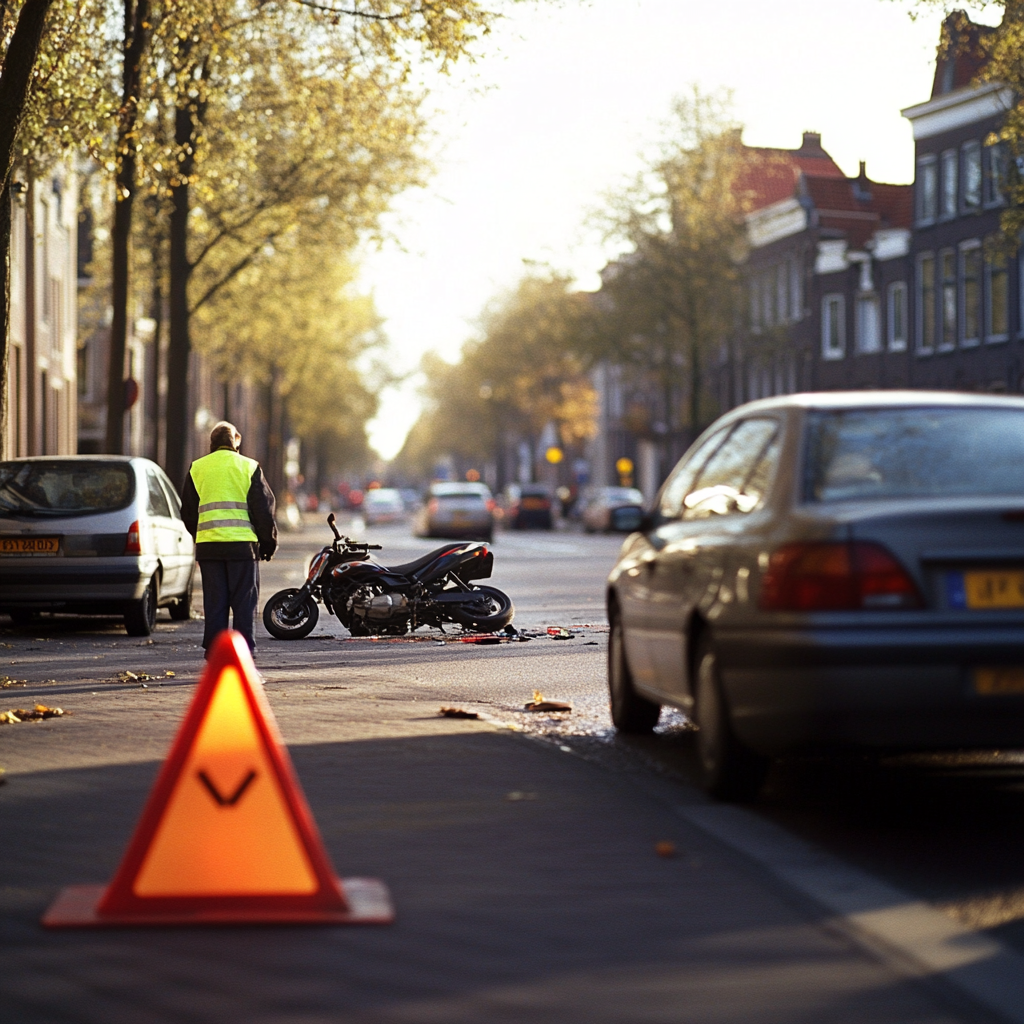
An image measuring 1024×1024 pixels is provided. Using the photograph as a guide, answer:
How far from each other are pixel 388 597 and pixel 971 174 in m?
38.4

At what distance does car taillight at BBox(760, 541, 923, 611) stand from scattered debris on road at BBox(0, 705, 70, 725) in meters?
4.84

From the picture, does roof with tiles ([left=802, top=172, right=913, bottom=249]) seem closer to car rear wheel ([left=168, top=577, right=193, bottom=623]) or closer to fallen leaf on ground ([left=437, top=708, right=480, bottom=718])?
car rear wheel ([left=168, top=577, right=193, bottom=623])

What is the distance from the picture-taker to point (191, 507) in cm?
1354

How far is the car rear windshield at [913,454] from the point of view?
740cm

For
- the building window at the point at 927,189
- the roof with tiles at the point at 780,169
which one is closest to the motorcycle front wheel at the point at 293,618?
the building window at the point at 927,189

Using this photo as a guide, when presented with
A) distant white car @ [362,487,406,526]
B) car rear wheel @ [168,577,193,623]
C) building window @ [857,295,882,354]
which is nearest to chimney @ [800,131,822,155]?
building window @ [857,295,882,354]

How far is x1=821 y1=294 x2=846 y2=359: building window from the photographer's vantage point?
2451 inches

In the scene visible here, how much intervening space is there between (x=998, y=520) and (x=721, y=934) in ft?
7.01

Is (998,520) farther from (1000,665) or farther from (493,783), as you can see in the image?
(493,783)

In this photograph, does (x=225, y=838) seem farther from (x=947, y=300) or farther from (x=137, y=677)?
(x=947, y=300)

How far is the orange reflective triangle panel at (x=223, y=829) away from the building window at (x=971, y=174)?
48057 millimetres

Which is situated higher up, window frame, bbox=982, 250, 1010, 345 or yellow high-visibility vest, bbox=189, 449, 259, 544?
window frame, bbox=982, 250, 1010, 345

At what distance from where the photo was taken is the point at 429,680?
13047mm

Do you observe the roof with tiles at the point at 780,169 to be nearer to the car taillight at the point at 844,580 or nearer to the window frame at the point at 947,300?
the window frame at the point at 947,300
